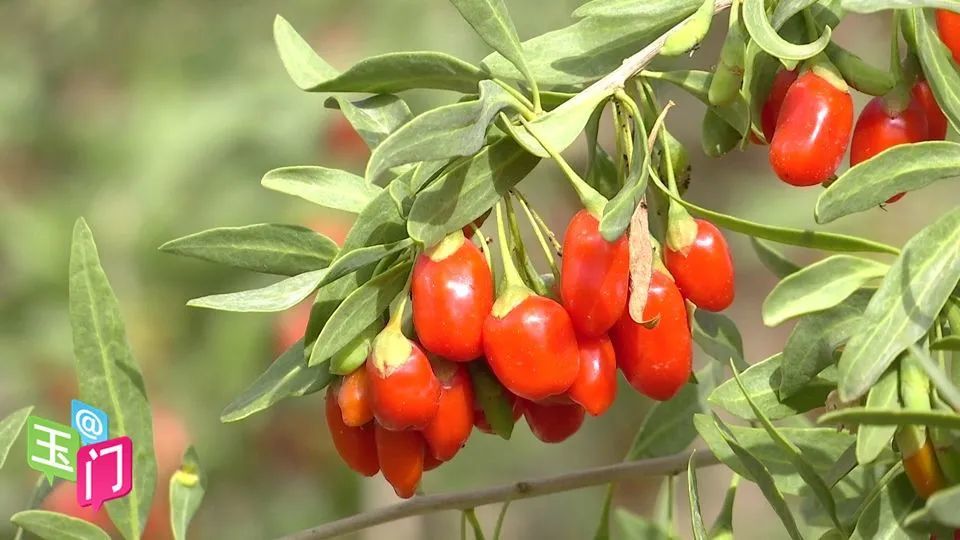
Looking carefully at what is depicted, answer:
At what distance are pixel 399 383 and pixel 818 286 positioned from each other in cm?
31

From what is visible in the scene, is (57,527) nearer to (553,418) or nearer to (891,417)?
(553,418)

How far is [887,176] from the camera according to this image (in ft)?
3.04

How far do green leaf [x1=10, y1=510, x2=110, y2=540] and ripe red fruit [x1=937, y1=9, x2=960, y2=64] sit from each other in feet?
2.65

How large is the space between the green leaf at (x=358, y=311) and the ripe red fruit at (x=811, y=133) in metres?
0.29

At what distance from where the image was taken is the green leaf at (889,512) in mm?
941

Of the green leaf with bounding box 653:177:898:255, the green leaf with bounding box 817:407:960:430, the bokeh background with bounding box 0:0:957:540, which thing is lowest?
the green leaf with bounding box 817:407:960:430

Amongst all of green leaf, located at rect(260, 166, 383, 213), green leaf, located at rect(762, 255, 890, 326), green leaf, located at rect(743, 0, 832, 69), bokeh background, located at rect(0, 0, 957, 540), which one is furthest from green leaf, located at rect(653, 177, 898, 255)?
bokeh background, located at rect(0, 0, 957, 540)

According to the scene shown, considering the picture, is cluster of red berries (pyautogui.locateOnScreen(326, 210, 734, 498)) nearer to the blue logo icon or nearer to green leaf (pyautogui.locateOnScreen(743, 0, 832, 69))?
A: green leaf (pyautogui.locateOnScreen(743, 0, 832, 69))

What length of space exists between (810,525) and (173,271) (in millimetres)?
1852

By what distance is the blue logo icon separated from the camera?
1.22m

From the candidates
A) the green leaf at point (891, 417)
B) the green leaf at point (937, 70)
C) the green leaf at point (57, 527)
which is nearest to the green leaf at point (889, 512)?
the green leaf at point (891, 417)

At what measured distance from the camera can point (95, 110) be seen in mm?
3176

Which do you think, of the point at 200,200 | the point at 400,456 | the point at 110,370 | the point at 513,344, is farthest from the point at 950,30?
the point at 200,200

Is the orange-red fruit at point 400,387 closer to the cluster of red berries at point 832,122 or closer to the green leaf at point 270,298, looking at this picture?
the green leaf at point 270,298
